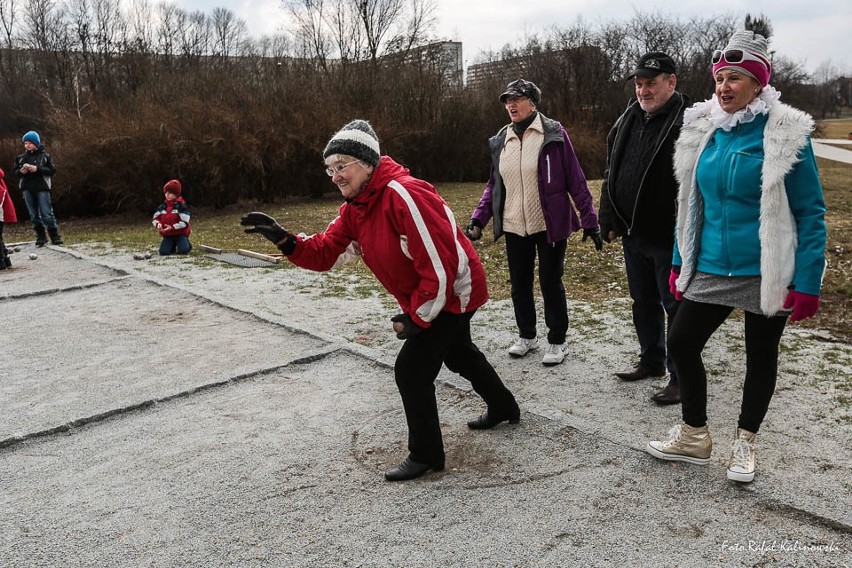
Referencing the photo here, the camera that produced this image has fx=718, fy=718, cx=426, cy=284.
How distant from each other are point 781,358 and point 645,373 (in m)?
1.11

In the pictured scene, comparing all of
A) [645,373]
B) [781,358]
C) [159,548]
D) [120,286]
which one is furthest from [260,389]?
[120,286]

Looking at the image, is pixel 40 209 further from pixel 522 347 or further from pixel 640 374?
pixel 640 374

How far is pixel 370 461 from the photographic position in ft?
12.8

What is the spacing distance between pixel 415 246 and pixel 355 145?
573mm

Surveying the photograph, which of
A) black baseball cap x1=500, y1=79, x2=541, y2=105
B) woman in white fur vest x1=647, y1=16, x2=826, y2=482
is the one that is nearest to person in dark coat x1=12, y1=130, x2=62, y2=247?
black baseball cap x1=500, y1=79, x2=541, y2=105

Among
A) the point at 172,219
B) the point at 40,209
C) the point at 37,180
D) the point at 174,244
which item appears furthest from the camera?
the point at 40,209

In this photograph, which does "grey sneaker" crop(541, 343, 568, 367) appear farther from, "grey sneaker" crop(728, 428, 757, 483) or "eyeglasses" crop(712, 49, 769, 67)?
"eyeglasses" crop(712, 49, 769, 67)

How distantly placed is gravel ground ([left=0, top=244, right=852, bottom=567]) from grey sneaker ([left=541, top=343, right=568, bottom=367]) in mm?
62

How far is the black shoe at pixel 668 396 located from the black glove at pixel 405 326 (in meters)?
1.89

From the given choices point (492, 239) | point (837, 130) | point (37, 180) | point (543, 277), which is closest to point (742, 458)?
point (543, 277)

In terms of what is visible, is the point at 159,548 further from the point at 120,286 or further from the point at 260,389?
the point at 120,286

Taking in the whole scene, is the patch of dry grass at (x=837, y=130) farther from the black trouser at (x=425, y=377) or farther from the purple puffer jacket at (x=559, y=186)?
the black trouser at (x=425, y=377)

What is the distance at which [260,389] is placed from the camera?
5105mm

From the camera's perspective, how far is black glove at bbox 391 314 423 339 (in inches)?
132
